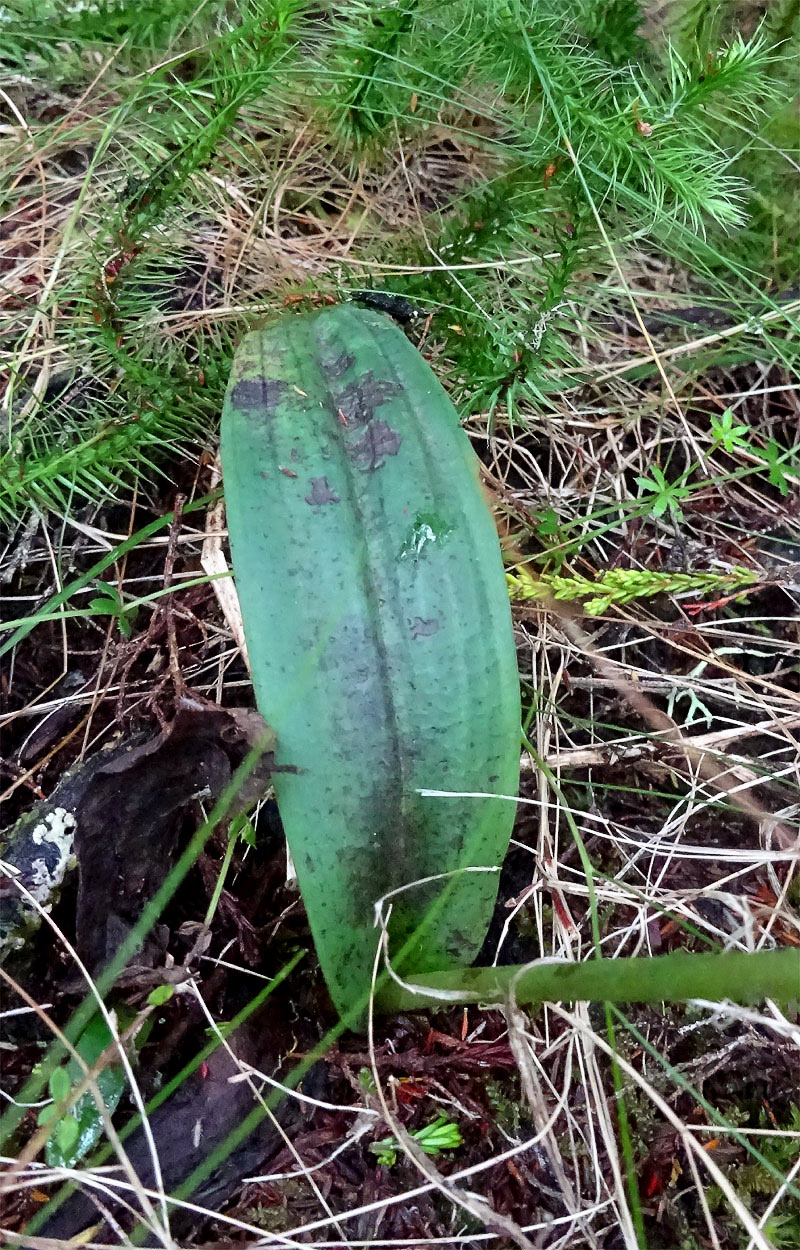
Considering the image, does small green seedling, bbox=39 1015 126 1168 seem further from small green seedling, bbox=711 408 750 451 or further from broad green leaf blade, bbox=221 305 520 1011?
small green seedling, bbox=711 408 750 451

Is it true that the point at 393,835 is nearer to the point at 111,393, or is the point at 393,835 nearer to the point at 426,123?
the point at 111,393

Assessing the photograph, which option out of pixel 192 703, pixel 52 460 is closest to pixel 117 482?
pixel 52 460

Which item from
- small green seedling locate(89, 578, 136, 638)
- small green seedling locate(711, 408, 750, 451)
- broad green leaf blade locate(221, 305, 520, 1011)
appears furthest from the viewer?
small green seedling locate(711, 408, 750, 451)

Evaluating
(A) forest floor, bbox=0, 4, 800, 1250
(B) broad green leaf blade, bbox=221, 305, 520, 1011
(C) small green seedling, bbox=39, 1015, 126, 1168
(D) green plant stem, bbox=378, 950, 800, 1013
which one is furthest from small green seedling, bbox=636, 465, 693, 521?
(C) small green seedling, bbox=39, 1015, 126, 1168

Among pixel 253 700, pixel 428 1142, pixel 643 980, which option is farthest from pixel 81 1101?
pixel 643 980

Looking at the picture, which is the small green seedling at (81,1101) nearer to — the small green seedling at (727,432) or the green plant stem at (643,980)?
the green plant stem at (643,980)

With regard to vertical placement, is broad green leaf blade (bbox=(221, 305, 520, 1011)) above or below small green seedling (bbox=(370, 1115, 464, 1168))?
above

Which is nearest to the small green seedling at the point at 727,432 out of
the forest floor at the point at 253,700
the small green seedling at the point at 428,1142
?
the forest floor at the point at 253,700
